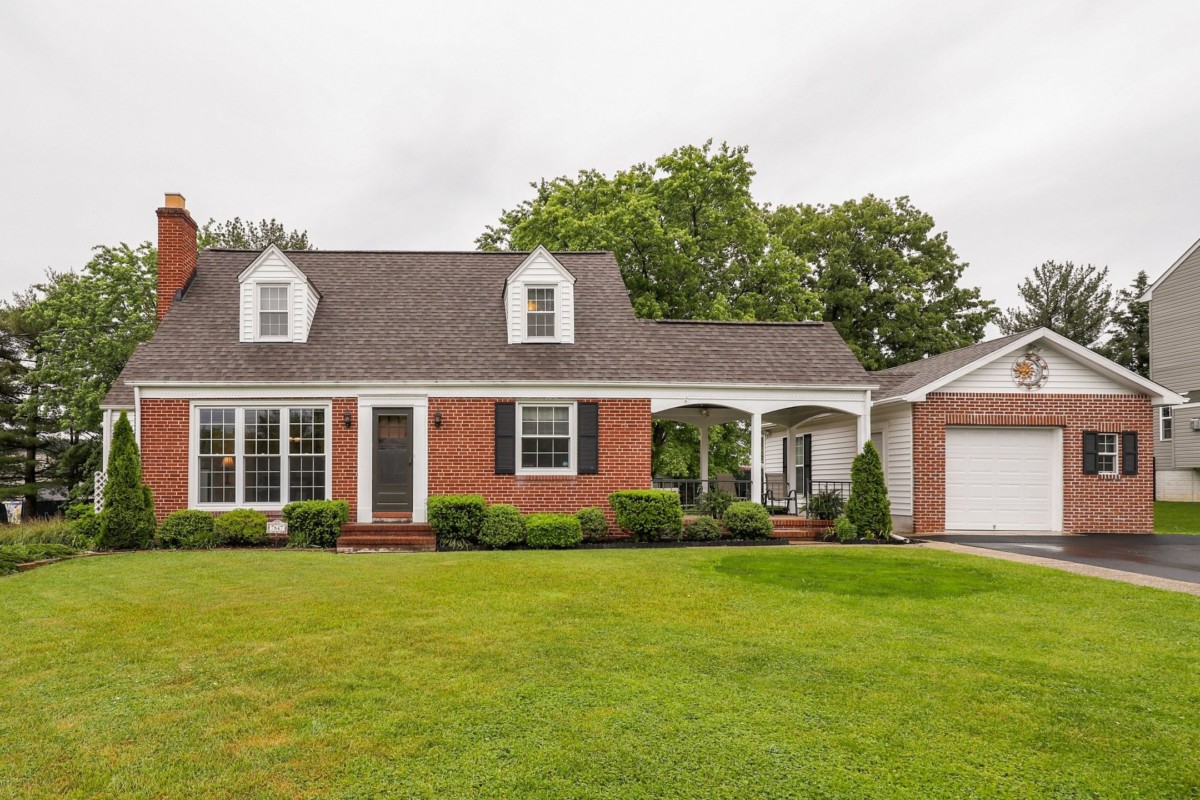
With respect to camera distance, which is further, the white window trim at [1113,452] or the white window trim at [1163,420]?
the white window trim at [1163,420]

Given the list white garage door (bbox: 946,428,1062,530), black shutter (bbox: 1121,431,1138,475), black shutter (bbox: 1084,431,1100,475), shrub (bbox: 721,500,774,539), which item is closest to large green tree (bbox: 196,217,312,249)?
shrub (bbox: 721,500,774,539)

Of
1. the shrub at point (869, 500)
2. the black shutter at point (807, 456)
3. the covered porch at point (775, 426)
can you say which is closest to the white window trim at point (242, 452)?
the covered porch at point (775, 426)

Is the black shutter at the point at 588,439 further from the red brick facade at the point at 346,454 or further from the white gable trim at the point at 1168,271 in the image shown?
the white gable trim at the point at 1168,271

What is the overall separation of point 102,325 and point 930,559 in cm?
2940

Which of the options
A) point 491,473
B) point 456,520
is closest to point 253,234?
point 491,473

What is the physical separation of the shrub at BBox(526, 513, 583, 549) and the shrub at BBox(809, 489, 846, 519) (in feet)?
18.8

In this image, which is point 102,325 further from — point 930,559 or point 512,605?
point 930,559

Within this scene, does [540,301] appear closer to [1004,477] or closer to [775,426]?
[775,426]

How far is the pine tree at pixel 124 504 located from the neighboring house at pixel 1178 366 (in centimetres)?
3426

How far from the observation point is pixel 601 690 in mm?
4699

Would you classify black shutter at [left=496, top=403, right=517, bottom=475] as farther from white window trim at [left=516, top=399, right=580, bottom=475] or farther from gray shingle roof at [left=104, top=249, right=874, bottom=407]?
gray shingle roof at [left=104, top=249, right=874, bottom=407]

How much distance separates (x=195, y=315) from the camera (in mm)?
15688

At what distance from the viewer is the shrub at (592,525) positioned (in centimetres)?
1377

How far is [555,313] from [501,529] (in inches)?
209
